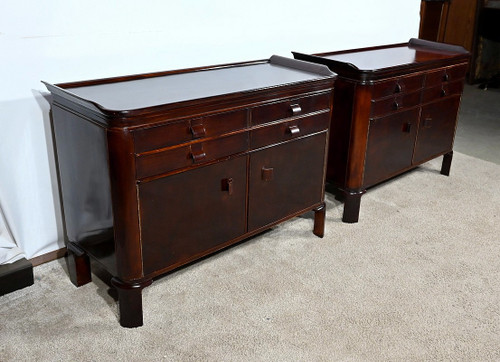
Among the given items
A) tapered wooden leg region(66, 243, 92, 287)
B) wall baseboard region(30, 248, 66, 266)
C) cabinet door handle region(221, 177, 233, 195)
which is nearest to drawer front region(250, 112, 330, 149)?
cabinet door handle region(221, 177, 233, 195)

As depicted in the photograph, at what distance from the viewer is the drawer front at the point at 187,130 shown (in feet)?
4.19

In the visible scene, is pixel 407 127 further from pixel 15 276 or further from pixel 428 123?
pixel 15 276

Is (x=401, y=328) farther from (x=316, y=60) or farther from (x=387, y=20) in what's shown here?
(x=387, y=20)

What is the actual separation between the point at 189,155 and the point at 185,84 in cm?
28

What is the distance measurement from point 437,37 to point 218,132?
11.2 ft

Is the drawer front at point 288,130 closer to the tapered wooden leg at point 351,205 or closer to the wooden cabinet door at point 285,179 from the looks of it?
the wooden cabinet door at point 285,179

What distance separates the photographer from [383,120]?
1.95 m

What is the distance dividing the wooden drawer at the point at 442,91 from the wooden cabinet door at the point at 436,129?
0.02 meters

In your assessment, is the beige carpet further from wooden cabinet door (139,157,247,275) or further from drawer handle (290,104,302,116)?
drawer handle (290,104,302,116)

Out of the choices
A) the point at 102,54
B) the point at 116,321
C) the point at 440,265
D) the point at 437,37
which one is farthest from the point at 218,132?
the point at 437,37

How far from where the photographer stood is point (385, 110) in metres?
1.94

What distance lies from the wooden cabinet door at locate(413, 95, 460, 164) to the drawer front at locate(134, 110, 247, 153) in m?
0.99

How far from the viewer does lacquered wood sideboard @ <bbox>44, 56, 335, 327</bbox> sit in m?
1.30

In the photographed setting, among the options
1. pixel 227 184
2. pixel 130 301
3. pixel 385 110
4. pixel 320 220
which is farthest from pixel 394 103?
pixel 130 301
